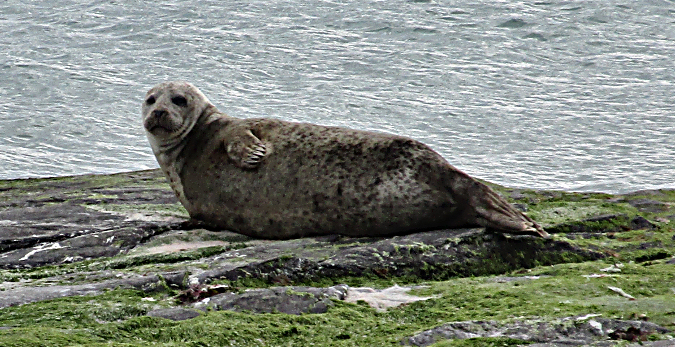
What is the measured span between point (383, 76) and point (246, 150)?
14.8 m

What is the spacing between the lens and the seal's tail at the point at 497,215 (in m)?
6.04

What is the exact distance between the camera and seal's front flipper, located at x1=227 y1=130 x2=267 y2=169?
673cm

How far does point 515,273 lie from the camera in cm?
551

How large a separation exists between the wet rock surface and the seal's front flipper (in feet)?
1.74

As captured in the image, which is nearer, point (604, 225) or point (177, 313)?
point (177, 313)

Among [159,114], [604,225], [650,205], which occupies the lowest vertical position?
[650,205]

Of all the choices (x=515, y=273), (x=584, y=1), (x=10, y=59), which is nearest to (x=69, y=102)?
(x=10, y=59)

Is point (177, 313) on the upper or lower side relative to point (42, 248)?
upper

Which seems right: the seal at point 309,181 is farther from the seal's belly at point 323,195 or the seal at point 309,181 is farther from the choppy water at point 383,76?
the choppy water at point 383,76

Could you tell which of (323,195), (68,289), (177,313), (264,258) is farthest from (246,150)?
(177,313)

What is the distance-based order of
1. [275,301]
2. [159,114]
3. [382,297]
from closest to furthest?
[275,301], [382,297], [159,114]

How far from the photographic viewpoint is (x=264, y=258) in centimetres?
560

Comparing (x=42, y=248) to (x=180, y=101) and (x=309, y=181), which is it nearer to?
(x=180, y=101)

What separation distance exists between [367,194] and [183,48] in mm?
17752
